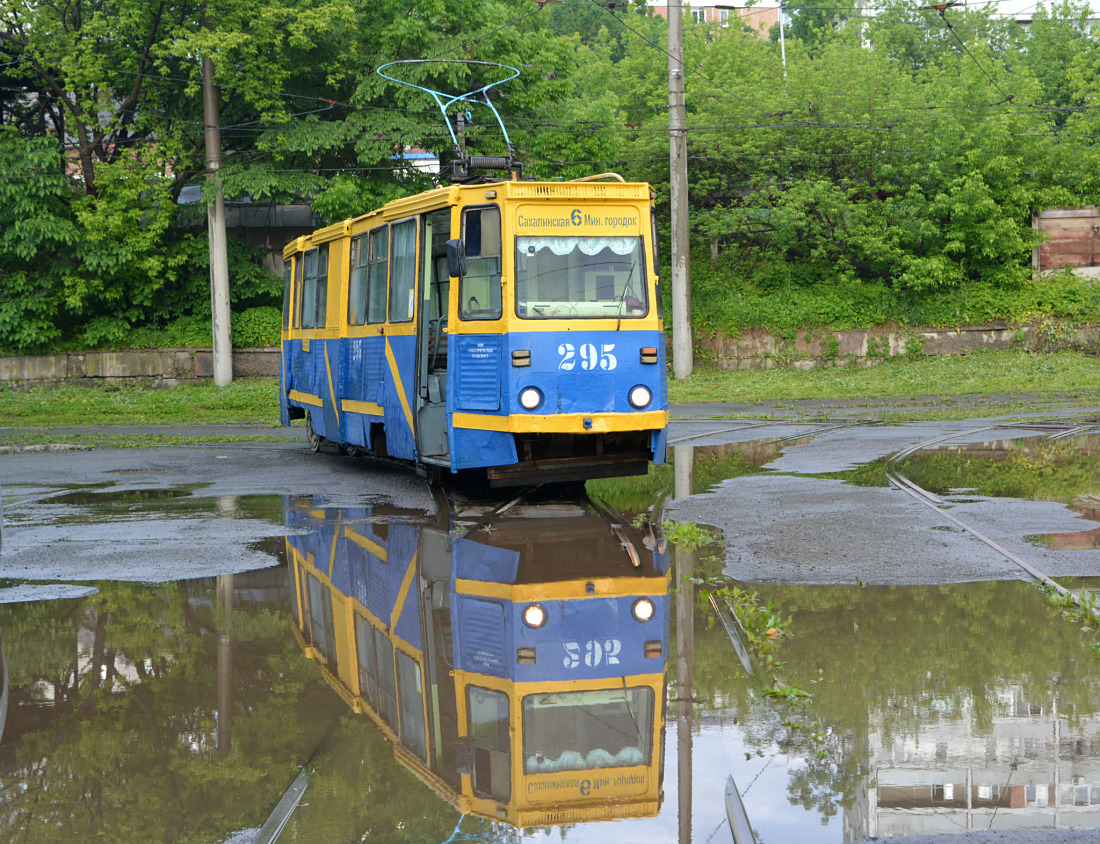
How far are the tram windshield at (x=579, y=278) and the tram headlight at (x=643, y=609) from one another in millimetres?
5061

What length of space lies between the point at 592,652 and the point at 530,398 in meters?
5.60

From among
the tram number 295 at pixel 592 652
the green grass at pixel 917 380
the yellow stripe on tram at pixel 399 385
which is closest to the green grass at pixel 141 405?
the green grass at pixel 917 380

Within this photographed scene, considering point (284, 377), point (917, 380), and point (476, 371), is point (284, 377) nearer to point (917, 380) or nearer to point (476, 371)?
point (476, 371)

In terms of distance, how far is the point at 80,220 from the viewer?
30.6 meters

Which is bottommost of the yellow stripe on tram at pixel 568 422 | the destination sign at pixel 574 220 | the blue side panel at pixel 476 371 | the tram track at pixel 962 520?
the tram track at pixel 962 520

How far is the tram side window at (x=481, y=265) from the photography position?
1255 centimetres

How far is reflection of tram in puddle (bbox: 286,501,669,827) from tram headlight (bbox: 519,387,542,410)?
1.52 m

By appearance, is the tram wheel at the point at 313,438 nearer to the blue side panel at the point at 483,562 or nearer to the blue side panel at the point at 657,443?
the blue side panel at the point at 657,443

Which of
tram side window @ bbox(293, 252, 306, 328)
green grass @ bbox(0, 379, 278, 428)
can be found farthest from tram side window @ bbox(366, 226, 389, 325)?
green grass @ bbox(0, 379, 278, 428)

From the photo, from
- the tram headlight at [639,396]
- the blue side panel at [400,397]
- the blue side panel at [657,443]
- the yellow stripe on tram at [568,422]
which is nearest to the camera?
the yellow stripe on tram at [568,422]

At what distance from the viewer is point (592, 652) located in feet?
22.1

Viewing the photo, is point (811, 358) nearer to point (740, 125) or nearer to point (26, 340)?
point (740, 125)

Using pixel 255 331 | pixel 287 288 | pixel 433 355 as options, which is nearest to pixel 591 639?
pixel 433 355

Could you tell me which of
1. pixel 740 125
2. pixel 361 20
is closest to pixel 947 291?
pixel 740 125
